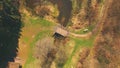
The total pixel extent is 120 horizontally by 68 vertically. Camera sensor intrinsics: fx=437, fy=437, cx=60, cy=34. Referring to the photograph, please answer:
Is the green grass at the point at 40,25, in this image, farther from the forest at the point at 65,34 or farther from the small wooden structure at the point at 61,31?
the small wooden structure at the point at 61,31

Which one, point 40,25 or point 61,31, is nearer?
point 61,31

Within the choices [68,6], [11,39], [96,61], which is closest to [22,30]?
[11,39]

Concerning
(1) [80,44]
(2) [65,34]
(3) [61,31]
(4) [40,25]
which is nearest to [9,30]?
(4) [40,25]

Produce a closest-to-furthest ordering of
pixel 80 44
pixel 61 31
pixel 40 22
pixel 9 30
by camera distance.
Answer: pixel 9 30, pixel 61 31, pixel 40 22, pixel 80 44

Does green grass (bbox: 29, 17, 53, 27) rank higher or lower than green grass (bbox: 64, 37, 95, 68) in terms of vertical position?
higher

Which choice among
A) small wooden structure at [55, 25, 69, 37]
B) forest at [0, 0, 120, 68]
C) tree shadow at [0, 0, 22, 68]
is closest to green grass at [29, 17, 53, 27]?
forest at [0, 0, 120, 68]

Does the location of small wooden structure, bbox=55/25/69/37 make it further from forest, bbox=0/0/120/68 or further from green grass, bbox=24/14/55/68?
green grass, bbox=24/14/55/68

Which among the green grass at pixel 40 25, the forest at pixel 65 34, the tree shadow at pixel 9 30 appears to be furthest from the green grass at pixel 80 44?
the tree shadow at pixel 9 30

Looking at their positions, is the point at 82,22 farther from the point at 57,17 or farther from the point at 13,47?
the point at 13,47

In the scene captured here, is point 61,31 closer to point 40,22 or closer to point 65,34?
point 65,34
